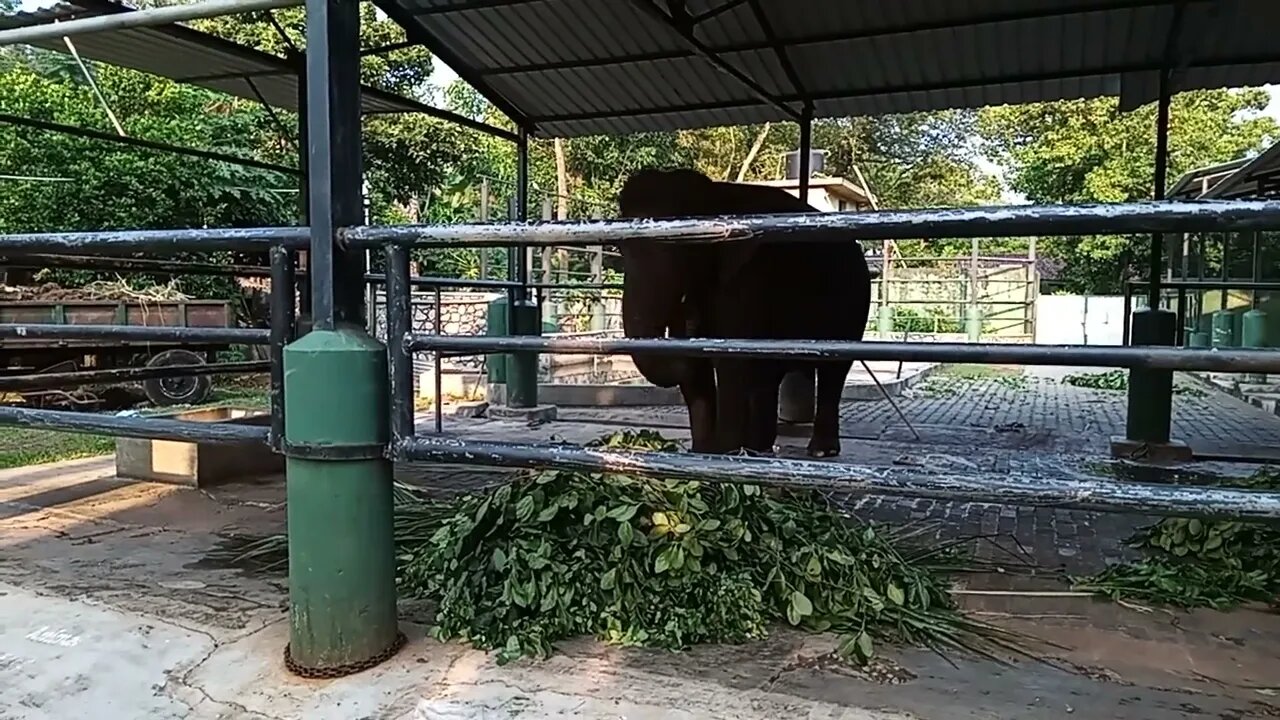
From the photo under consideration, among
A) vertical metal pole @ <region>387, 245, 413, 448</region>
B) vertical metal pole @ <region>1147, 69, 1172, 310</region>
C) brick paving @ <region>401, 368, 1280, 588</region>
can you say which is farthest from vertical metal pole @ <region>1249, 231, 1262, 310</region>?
vertical metal pole @ <region>387, 245, 413, 448</region>

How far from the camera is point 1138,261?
19516 millimetres

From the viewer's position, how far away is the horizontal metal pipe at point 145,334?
2597mm

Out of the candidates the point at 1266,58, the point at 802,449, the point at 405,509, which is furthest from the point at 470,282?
the point at 1266,58

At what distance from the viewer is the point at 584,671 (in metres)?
2.30

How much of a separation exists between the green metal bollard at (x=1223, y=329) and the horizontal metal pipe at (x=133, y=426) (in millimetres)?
11546

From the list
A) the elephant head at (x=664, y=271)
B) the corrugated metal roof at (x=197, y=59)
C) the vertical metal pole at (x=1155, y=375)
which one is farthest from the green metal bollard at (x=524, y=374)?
the vertical metal pole at (x=1155, y=375)

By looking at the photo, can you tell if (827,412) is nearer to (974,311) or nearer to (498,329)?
(498,329)

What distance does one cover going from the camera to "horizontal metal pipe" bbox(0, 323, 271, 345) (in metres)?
2.60

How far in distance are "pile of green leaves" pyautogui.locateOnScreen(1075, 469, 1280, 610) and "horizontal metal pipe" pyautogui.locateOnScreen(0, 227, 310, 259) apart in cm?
277

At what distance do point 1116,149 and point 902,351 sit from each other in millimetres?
24286

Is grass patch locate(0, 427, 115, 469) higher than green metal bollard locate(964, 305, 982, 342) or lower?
lower

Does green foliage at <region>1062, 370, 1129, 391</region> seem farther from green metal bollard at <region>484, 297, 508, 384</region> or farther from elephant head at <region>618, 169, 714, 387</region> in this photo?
elephant head at <region>618, 169, 714, 387</region>

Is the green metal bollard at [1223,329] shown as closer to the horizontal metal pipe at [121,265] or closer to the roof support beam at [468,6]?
the roof support beam at [468,6]

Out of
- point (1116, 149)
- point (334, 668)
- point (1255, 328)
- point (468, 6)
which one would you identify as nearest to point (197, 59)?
point (468, 6)
